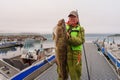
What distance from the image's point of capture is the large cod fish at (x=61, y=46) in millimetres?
4895

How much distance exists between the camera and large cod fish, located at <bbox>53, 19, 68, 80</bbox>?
489 centimetres

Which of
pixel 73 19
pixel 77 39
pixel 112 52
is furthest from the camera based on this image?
pixel 112 52

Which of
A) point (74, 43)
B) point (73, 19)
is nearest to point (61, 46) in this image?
point (74, 43)

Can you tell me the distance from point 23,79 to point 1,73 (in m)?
0.84

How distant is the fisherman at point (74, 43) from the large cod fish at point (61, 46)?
0.20m

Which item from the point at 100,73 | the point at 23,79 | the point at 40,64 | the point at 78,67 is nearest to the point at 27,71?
the point at 23,79

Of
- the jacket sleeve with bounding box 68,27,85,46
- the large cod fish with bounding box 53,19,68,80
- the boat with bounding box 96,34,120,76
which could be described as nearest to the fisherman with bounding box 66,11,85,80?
the jacket sleeve with bounding box 68,27,85,46

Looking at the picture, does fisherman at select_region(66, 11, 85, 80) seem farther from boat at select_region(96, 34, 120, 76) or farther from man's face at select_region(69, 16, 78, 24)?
boat at select_region(96, 34, 120, 76)

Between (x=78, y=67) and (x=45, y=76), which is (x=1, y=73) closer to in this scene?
(x=45, y=76)

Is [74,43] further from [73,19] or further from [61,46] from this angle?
[73,19]

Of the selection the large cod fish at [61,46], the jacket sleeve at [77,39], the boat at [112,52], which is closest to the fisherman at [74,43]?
the jacket sleeve at [77,39]

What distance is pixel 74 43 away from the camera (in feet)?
17.3

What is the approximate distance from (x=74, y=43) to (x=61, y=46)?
13.9 inches

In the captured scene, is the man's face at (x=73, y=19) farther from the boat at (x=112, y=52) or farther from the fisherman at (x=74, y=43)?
the boat at (x=112, y=52)
